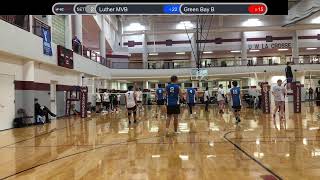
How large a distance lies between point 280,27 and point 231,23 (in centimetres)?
561

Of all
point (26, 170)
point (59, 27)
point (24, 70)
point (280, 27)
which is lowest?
point (26, 170)

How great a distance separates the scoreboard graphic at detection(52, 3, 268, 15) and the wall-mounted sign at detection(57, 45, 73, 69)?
15.1 m

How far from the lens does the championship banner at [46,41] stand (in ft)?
61.3

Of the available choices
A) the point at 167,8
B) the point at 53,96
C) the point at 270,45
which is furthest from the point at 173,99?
the point at 270,45

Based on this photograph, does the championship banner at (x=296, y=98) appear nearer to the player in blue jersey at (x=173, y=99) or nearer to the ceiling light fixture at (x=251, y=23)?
the player in blue jersey at (x=173, y=99)

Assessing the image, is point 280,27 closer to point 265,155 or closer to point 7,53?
point 7,53

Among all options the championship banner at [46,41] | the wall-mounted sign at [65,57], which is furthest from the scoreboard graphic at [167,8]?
the wall-mounted sign at [65,57]

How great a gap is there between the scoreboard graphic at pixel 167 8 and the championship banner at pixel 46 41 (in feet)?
42.9

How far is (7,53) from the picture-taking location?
15.2 metres

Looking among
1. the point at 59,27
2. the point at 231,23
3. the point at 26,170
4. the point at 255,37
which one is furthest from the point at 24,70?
the point at 255,37

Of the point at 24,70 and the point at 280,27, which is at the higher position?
the point at 280,27

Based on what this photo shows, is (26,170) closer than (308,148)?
Yes

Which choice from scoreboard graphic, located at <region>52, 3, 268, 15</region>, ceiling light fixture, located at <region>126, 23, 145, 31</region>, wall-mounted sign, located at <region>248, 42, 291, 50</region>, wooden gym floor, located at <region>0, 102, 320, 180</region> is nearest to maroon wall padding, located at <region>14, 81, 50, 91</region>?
wooden gym floor, located at <region>0, 102, 320, 180</region>

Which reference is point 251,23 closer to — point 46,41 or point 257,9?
point 46,41
